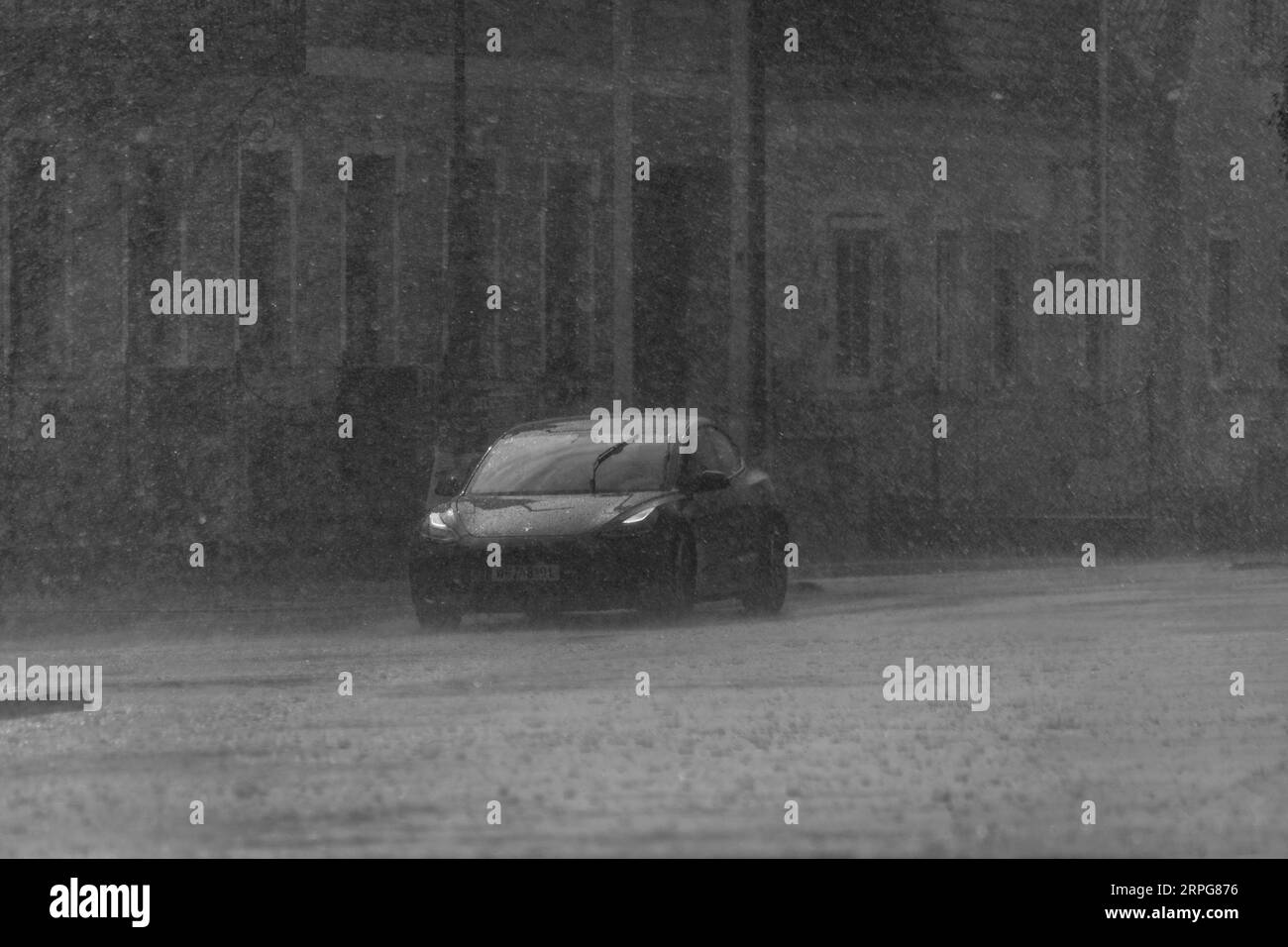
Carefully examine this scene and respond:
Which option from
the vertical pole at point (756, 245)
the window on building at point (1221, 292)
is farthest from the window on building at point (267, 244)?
the window on building at point (1221, 292)

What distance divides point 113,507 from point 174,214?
3105 mm

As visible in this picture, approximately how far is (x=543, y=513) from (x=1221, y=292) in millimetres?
17799

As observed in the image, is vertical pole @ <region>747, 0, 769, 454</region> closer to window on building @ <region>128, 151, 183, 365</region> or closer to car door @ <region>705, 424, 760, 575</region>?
car door @ <region>705, 424, 760, 575</region>

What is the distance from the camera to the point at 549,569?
16750 mm

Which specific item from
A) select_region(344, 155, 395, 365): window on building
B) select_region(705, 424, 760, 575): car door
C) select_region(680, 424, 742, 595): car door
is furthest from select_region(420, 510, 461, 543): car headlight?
select_region(344, 155, 395, 365): window on building

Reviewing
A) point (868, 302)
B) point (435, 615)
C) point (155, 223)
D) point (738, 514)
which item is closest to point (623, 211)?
point (868, 302)

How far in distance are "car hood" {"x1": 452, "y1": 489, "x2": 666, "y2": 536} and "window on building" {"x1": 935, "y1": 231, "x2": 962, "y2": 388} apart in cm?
1336

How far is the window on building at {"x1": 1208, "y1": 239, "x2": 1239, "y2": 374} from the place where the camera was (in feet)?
106

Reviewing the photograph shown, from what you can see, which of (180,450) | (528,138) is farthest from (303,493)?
(528,138)

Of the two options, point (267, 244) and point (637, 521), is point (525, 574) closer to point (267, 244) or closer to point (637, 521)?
point (637, 521)

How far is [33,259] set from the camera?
975 inches

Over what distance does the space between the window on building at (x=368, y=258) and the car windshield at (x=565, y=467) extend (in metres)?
7.68
